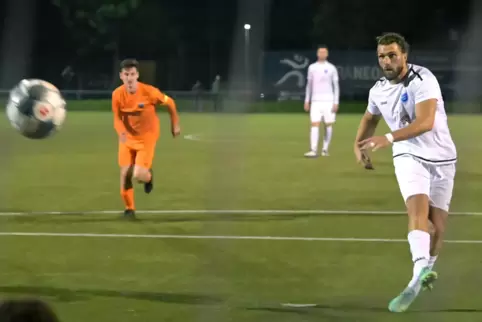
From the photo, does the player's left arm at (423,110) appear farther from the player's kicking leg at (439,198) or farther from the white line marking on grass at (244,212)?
the white line marking on grass at (244,212)

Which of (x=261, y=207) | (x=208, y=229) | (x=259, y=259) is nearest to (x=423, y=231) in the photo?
(x=259, y=259)

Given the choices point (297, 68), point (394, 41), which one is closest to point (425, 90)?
point (394, 41)

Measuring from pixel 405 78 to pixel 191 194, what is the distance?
17.8ft

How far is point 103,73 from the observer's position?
123 feet

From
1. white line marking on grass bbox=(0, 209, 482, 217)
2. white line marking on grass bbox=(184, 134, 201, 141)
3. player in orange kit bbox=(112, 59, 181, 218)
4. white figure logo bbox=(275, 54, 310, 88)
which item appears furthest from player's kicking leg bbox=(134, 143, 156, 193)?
white figure logo bbox=(275, 54, 310, 88)

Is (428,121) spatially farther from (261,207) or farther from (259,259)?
(261,207)

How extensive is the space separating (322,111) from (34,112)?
8529mm

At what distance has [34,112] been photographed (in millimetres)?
7441

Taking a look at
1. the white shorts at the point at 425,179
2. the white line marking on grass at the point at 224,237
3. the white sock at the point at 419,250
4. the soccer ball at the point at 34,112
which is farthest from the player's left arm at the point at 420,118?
the soccer ball at the point at 34,112

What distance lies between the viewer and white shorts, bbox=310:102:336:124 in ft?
50.1

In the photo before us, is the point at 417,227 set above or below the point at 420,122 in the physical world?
below

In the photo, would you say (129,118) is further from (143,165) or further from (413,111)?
(413,111)

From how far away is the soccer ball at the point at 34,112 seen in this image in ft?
24.4

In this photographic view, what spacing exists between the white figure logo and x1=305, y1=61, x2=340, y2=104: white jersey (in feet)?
64.3
